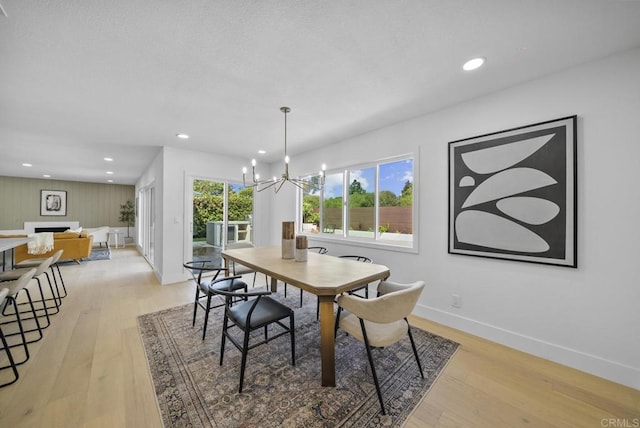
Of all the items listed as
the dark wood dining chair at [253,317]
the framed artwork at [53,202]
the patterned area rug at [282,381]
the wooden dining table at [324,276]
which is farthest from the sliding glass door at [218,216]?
the framed artwork at [53,202]

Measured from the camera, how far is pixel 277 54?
1.80 metres

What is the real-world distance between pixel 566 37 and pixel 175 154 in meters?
5.05

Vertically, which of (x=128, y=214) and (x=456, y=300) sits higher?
(x=128, y=214)

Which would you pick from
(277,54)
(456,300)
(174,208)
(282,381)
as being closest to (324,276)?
(282,381)

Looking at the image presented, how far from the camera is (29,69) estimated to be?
6.44 feet

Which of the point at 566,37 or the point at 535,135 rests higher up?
the point at 566,37

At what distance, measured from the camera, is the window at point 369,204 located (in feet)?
10.4

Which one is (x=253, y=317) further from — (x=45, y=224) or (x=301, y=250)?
(x=45, y=224)

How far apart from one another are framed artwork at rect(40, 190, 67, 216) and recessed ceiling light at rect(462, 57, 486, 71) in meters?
12.2

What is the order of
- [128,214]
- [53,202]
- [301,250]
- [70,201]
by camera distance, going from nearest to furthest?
[301,250] < [53,202] < [70,201] < [128,214]

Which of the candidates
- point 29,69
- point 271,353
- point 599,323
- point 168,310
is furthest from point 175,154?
point 599,323

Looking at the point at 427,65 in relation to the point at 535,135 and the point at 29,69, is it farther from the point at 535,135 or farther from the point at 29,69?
the point at 29,69

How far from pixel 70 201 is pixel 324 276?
11.2 metres

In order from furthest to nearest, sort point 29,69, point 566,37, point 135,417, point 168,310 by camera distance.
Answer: point 168,310
point 29,69
point 566,37
point 135,417
